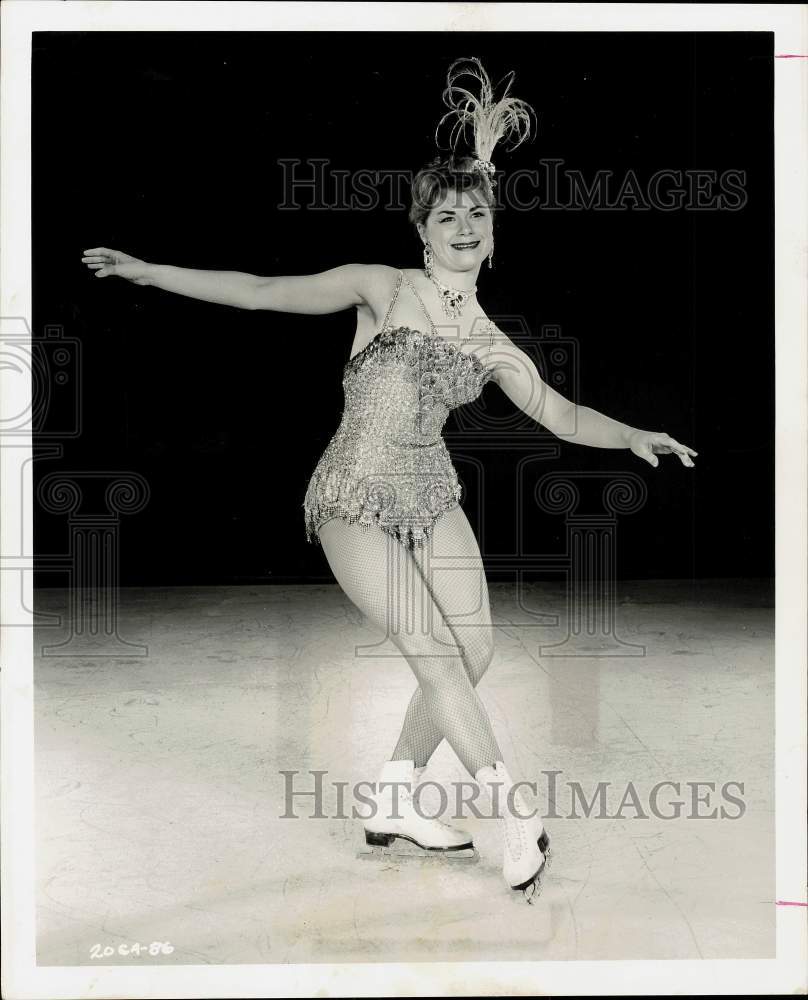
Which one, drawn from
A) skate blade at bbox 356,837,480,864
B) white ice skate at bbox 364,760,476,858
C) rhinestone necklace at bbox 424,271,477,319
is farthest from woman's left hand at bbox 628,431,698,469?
skate blade at bbox 356,837,480,864

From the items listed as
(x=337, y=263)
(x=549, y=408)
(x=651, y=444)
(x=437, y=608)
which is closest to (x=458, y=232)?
(x=549, y=408)

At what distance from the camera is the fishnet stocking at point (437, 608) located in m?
2.48

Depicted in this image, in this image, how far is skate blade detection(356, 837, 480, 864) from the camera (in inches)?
104

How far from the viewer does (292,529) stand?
6.07 metres

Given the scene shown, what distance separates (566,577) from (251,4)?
4640 mm

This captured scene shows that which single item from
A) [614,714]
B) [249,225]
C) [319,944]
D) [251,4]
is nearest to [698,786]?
[614,714]

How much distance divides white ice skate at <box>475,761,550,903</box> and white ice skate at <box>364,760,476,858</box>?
230 millimetres

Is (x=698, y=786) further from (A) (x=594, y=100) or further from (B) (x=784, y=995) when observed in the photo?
(A) (x=594, y=100)

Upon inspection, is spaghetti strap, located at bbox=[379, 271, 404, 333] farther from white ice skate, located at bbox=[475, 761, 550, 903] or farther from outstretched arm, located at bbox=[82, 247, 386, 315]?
white ice skate, located at bbox=[475, 761, 550, 903]

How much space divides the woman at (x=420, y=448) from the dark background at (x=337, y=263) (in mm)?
538

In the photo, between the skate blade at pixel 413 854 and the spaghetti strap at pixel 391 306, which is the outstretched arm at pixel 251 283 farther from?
the skate blade at pixel 413 854

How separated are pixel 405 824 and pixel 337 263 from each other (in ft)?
8.81

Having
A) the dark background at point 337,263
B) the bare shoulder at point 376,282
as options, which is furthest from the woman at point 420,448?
the dark background at point 337,263

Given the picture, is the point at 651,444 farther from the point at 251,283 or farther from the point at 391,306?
the point at 251,283
